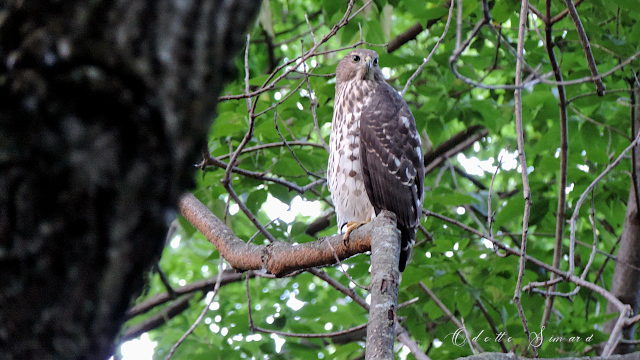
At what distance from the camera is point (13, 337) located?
688 mm

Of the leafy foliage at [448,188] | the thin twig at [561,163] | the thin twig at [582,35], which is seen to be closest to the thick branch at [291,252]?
the leafy foliage at [448,188]

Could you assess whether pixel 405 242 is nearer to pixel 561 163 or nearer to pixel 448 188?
pixel 448 188

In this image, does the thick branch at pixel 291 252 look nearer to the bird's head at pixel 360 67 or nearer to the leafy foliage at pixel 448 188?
the leafy foliage at pixel 448 188

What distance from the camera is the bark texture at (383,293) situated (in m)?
1.48

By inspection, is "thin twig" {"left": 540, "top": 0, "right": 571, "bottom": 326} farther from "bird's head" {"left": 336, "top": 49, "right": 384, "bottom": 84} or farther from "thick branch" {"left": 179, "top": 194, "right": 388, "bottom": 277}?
"thick branch" {"left": 179, "top": 194, "right": 388, "bottom": 277}

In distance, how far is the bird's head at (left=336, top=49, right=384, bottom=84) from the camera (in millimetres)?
3842

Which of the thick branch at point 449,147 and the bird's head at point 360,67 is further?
the thick branch at point 449,147

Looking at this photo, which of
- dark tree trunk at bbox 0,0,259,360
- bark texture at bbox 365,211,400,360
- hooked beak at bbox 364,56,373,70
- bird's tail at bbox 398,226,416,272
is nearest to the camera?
dark tree trunk at bbox 0,0,259,360

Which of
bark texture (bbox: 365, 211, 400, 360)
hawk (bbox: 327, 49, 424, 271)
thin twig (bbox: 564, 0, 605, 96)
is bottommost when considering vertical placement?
hawk (bbox: 327, 49, 424, 271)

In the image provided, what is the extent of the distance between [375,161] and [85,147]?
2714 mm

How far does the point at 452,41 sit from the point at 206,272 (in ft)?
14.7

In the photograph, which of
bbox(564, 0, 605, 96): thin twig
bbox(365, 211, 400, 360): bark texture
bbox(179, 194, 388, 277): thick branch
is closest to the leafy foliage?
bbox(564, 0, 605, 96): thin twig

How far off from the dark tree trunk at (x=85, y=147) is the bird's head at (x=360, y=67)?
3184mm

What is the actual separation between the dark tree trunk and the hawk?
2.52 metres
